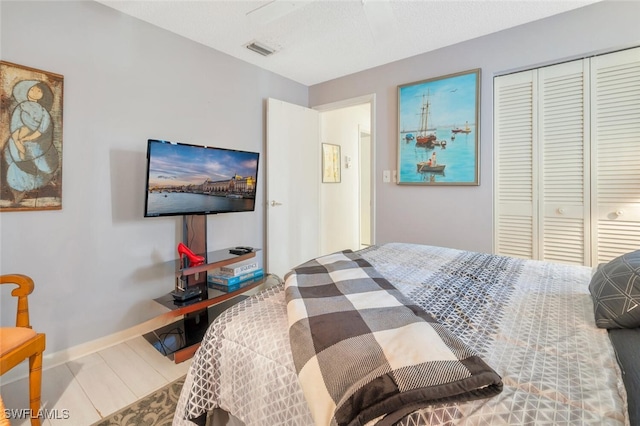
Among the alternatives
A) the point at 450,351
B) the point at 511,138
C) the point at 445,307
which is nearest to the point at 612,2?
the point at 511,138

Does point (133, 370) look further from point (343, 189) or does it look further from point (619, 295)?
point (343, 189)

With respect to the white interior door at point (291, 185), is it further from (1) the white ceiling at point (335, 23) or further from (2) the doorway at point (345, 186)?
(1) the white ceiling at point (335, 23)

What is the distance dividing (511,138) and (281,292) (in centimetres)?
237

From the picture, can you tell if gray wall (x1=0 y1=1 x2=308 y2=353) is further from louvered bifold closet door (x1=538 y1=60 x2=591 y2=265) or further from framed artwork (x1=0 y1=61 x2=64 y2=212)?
louvered bifold closet door (x1=538 y1=60 x2=591 y2=265)

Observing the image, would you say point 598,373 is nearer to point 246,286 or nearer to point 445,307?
point 445,307

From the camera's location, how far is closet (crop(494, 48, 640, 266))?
2.09m

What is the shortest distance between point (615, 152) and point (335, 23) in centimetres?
224

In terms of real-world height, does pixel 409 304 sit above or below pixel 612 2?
below

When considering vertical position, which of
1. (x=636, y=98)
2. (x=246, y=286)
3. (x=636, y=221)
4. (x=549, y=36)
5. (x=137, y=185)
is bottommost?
(x=246, y=286)

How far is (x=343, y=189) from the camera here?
4.35 m

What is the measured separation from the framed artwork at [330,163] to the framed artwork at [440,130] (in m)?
1.15

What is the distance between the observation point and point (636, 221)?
6.77 feet

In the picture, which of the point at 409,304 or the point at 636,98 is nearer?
the point at 409,304

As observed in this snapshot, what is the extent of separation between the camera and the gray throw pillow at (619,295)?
3.00 ft
